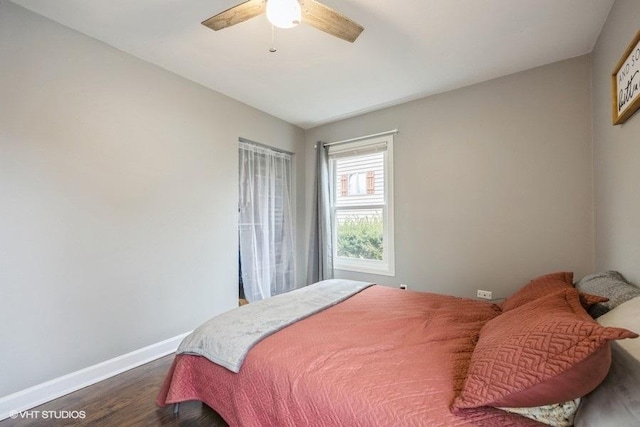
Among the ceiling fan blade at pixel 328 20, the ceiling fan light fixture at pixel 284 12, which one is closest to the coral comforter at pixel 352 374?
the ceiling fan light fixture at pixel 284 12

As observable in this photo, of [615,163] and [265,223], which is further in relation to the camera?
[265,223]

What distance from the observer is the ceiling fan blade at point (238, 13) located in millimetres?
1467

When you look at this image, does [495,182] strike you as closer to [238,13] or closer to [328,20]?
[328,20]

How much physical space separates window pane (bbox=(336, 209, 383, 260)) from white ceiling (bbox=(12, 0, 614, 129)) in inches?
57.1

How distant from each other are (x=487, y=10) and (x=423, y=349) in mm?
2088

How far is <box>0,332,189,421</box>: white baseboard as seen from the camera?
1.70m

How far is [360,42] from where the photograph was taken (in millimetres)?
2094

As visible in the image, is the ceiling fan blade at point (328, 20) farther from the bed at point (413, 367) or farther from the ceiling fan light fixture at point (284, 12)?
the bed at point (413, 367)

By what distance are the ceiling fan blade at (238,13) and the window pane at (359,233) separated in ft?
8.03

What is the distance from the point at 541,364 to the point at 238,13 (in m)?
2.02

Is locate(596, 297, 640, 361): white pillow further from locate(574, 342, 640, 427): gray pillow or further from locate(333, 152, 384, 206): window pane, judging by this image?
locate(333, 152, 384, 206): window pane

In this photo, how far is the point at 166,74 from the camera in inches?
98.9

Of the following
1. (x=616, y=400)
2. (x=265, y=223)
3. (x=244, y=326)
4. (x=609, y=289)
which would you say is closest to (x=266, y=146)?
(x=265, y=223)

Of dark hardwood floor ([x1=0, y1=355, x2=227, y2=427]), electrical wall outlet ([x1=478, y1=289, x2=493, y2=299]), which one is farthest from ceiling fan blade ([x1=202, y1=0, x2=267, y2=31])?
electrical wall outlet ([x1=478, y1=289, x2=493, y2=299])
